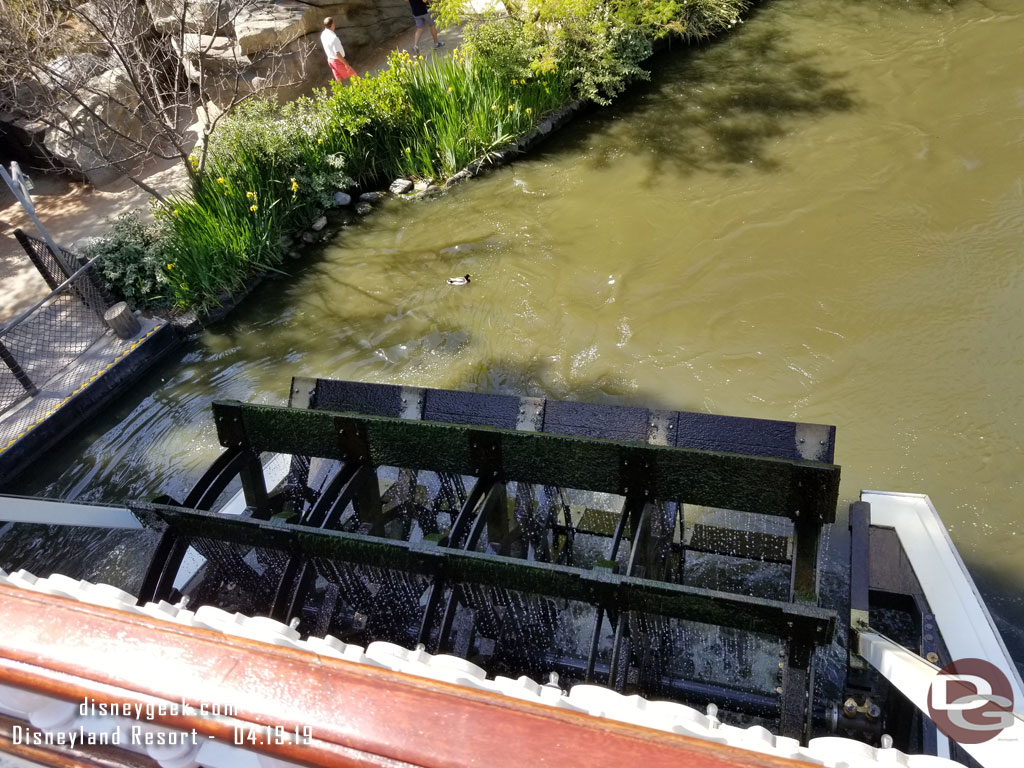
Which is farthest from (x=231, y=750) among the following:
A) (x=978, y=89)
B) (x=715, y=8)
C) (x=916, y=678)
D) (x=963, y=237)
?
(x=715, y=8)

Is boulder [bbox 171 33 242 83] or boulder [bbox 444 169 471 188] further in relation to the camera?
boulder [bbox 171 33 242 83]

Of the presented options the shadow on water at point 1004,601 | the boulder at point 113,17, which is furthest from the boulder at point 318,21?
the shadow on water at point 1004,601

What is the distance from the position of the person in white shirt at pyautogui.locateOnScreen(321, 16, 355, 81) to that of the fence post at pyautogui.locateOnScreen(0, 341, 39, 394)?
5232 mm

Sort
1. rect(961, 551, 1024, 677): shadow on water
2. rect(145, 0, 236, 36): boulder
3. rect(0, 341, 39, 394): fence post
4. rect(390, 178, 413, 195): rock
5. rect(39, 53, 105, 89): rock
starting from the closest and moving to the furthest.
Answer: rect(961, 551, 1024, 677): shadow on water
rect(0, 341, 39, 394): fence post
rect(39, 53, 105, 89): rock
rect(390, 178, 413, 195): rock
rect(145, 0, 236, 36): boulder

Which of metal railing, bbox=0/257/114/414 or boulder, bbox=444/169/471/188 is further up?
metal railing, bbox=0/257/114/414

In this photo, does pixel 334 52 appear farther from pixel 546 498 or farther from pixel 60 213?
pixel 546 498

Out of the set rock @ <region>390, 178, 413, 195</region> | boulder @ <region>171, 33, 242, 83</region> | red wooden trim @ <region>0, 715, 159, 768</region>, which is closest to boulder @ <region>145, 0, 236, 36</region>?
boulder @ <region>171, 33, 242, 83</region>

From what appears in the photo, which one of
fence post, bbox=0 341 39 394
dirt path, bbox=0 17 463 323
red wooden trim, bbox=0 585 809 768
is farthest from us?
dirt path, bbox=0 17 463 323

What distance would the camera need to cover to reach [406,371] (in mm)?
7062

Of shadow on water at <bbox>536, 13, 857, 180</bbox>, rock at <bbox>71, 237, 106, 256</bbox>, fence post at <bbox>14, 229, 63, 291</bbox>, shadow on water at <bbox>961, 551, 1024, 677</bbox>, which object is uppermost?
fence post at <bbox>14, 229, 63, 291</bbox>

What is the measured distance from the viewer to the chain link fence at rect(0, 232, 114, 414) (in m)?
6.81

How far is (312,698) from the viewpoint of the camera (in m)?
1.17

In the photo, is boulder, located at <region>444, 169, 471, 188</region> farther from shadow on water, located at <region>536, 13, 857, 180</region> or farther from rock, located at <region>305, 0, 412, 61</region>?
rock, located at <region>305, 0, 412, 61</region>

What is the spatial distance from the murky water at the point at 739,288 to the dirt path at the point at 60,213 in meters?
2.14
